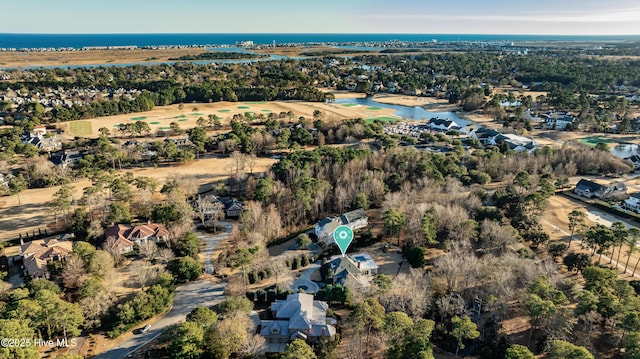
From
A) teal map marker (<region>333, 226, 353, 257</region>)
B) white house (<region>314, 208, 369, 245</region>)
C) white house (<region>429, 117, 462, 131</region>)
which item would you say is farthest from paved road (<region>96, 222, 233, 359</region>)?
white house (<region>429, 117, 462, 131</region>)

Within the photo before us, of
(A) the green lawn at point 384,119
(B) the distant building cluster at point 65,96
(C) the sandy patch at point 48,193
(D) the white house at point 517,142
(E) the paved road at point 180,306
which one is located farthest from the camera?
(B) the distant building cluster at point 65,96

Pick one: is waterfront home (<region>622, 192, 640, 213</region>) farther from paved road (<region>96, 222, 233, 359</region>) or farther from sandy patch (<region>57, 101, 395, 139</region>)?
sandy patch (<region>57, 101, 395, 139</region>)

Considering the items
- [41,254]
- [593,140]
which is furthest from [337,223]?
[593,140]

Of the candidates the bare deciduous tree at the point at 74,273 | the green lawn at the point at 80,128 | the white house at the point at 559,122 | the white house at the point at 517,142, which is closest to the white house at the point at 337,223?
the bare deciduous tree at the point at 74,273

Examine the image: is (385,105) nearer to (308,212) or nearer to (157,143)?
(157,143)

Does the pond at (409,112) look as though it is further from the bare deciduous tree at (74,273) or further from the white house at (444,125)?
the bare deciduous tree at (74,273)

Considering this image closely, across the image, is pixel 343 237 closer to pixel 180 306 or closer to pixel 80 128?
pixel 180 306
